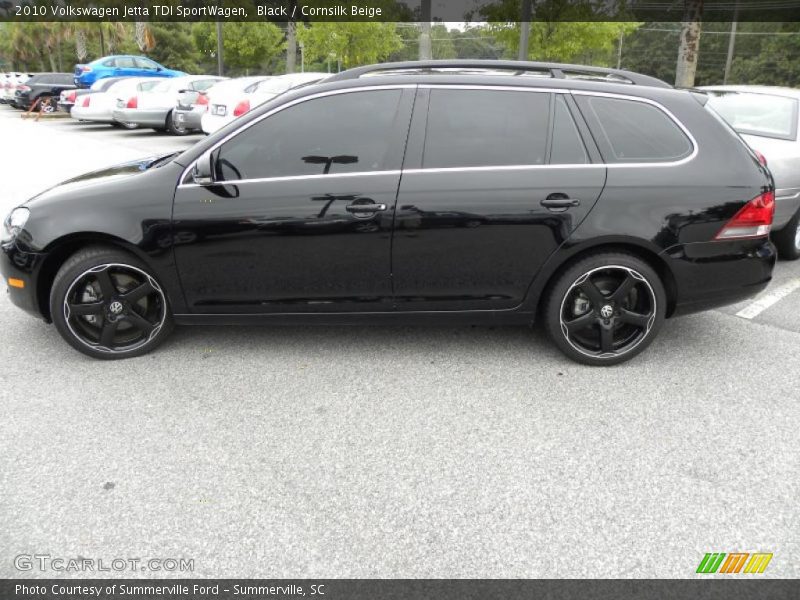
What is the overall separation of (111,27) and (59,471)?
5213 centimetres

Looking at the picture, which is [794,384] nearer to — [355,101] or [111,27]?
[355,101]

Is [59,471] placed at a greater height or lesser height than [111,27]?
lesser

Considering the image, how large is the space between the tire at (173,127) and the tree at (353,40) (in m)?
10.6

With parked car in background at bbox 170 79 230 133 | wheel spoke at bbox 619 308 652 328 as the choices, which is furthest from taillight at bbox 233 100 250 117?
wheel spoke at bbox 619 308 652 328

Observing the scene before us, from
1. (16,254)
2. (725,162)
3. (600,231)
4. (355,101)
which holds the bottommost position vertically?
(16,254)

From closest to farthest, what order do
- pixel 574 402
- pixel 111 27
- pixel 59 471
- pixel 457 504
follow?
pixel 457 504 < pixel 59 471 < pixel 574 402 < pixel 111 27

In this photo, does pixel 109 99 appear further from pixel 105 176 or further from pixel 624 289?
pixel 624 289

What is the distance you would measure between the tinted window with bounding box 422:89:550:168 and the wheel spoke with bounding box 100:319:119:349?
82.1 inches

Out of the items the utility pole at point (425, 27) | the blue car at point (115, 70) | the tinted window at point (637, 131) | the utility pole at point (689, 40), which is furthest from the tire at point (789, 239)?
the blue car at point (115, 70)

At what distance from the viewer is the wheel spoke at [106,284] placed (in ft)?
13.1

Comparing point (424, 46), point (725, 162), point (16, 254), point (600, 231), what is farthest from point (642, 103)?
point (424, 46)

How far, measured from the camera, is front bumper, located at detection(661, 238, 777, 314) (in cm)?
396

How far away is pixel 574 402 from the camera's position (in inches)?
145

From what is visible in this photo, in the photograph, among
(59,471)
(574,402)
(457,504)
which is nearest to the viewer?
(457,504)
